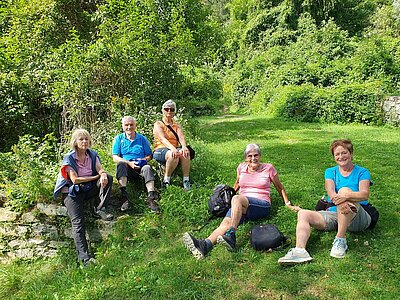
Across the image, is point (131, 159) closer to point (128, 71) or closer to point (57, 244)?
point (57, 244)

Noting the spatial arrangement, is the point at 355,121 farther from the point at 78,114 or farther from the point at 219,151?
the point at 78,114

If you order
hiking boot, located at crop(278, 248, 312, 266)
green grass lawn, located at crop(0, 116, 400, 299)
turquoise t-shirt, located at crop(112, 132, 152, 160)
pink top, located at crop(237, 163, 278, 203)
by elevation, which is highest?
turquoise t-shirt, located at crop(112, 132, 152, 160)

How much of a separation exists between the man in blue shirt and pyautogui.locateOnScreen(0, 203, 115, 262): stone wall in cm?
62

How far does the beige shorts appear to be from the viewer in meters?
4.13

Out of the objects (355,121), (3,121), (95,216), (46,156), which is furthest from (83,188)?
(355,121)

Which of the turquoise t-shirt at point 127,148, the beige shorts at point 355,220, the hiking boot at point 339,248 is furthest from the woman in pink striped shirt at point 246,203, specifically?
the turquoise t-shirt at point 127,148

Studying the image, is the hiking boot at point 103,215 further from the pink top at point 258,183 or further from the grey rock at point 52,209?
the pink top at point 258,183

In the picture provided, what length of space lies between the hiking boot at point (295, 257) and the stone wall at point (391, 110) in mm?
10862

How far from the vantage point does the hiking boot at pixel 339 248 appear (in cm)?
388

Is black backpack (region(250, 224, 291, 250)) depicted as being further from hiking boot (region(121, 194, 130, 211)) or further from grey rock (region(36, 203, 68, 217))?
grey rock (region(36, 203, 68, 217))

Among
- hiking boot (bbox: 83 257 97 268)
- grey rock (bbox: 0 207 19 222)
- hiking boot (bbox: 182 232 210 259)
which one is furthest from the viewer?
grey rock (bbox: 0 207 19 222)

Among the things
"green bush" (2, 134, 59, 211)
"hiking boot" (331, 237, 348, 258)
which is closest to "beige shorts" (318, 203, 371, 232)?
"hiking boot" (331, 237, 348, 258)

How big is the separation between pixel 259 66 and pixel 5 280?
21696 mm

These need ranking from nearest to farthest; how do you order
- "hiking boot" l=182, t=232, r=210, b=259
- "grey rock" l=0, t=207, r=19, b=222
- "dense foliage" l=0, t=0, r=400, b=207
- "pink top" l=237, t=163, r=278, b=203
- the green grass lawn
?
the green grass lawn, "hiking boot" l=182, t=232, r=210, b=259, "pink top" l=237, t=163, r=278, b=203, "grey rock" l=0, t=207, r=19, b=222, "dense foliage" l=0, t=0, r=400, b=207
